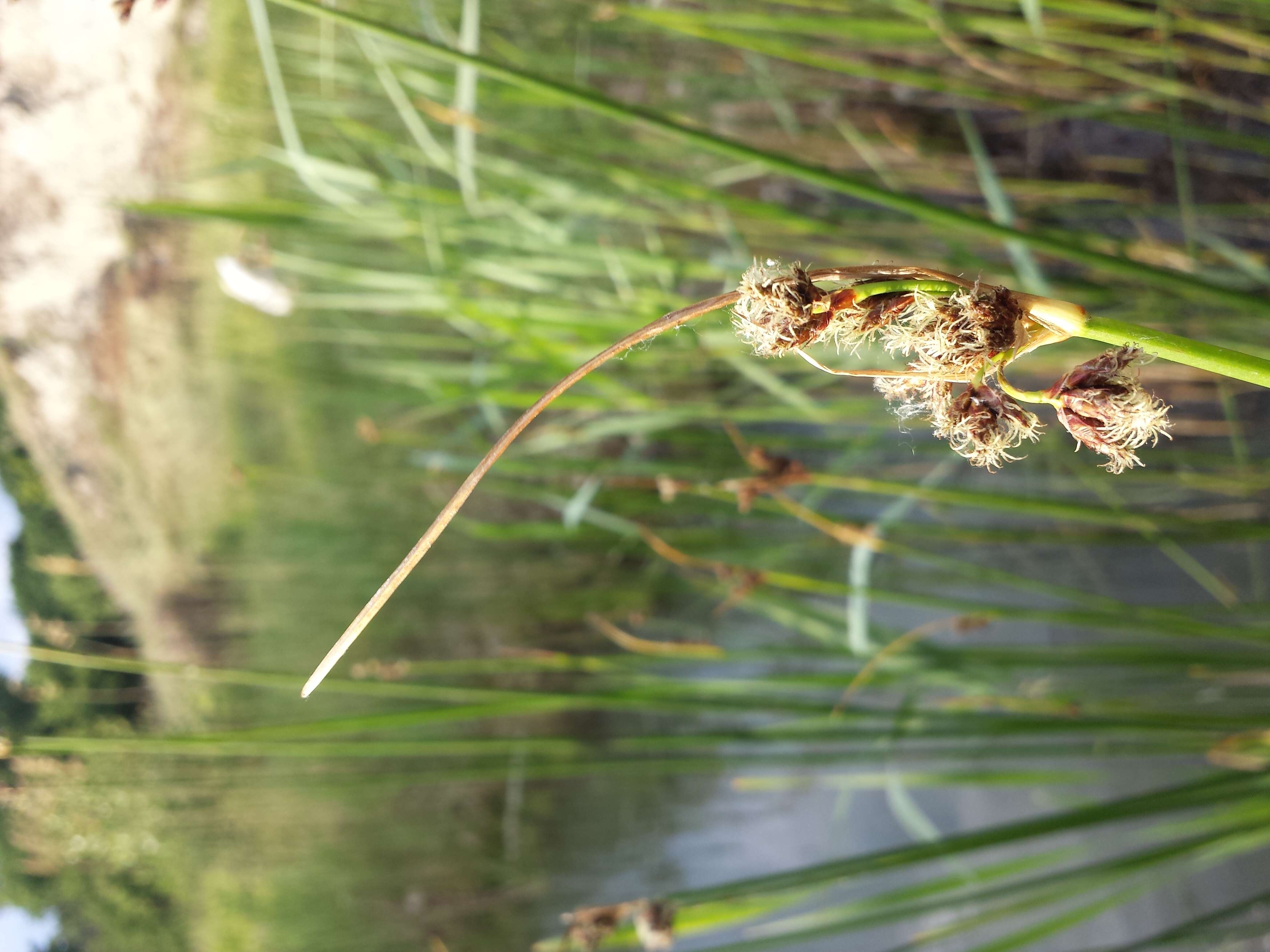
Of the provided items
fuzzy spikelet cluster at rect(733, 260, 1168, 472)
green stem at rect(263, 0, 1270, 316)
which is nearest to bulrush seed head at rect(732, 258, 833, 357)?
fuzzy spikelet cluster at rect(733, 260, 1168, 472)

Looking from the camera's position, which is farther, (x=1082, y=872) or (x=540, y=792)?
(x=540, y=792)

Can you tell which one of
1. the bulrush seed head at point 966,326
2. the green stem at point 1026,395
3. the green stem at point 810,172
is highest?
the green stem at point 810,172

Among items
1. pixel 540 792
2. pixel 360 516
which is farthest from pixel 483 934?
pixel 360 516

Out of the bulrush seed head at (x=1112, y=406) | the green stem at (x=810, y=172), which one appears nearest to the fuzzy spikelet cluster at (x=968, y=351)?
the bulrush seed head at (x=1112, y=406)

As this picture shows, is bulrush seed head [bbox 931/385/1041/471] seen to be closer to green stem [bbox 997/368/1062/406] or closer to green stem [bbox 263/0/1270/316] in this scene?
green stem [bbox 997/368/1062/406]

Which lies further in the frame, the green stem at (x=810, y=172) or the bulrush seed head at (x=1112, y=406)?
the green stem at (x=810, y=172)

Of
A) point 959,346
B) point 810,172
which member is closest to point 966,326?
point 959,346

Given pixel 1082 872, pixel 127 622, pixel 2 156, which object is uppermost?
pixel 2 156

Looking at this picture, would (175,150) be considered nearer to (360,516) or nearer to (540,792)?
(360,516)

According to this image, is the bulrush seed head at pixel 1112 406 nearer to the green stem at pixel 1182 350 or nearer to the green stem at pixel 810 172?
the green stem at pixel 1182 350
